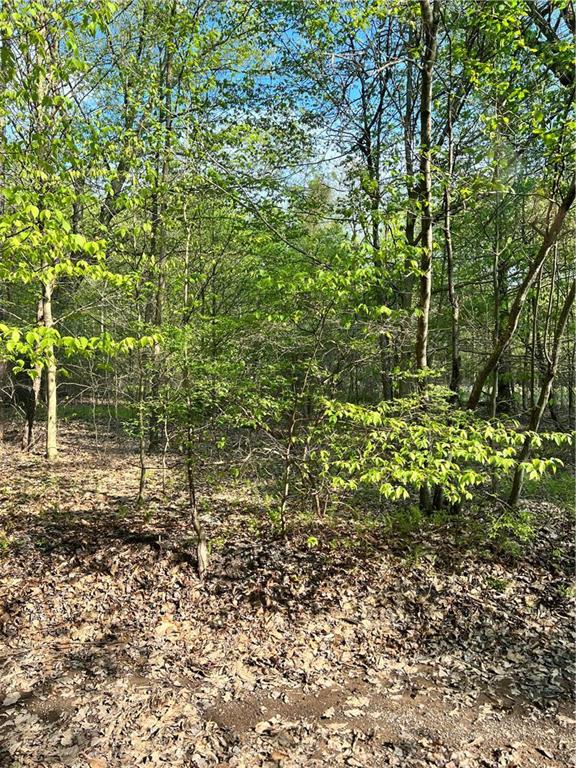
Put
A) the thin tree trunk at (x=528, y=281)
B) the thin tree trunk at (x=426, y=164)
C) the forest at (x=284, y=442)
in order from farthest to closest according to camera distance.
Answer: the thin tree trunk at (x=426, y=164) → the thin tree trunk at (x=528, y=281) → the forest at (x=284, y=442)

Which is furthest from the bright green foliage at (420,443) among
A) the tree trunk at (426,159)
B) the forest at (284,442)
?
the tree trunk at (426,159)

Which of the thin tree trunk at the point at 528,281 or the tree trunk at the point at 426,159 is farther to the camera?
the tree trunk at the point at 426,159

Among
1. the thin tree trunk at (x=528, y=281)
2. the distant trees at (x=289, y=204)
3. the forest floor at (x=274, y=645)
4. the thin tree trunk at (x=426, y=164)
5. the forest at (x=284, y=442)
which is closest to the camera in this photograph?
the forest floor at (x=274, y=645)

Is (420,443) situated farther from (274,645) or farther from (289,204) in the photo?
(289,204)

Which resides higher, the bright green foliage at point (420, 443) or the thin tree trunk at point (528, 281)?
the thin tree trunk at point (528, 281)

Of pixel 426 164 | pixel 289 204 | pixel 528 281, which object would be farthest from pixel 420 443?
pixel 289 204

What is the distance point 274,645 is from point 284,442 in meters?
2.01

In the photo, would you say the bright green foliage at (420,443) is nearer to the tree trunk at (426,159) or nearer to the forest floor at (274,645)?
the tree trunk at (426,159)

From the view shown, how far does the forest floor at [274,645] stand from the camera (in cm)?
308

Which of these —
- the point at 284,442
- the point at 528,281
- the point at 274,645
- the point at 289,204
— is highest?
the point at 289,204

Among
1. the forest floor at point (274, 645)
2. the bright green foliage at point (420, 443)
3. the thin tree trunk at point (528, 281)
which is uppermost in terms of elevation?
the thin tree trunk at point (528, 281)

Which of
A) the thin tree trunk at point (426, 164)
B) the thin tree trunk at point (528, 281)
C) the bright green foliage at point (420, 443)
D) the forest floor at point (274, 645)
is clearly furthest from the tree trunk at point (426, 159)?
the forest floor at point (274, 645)

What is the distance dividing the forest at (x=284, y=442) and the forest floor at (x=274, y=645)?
0.9 inches

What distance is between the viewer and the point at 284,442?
5.19 m
